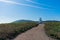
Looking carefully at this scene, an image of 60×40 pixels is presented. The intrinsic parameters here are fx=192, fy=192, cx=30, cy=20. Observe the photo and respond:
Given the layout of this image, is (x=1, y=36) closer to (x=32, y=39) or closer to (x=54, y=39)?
(x=32, y=39)

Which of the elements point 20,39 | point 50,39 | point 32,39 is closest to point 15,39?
point 20,39

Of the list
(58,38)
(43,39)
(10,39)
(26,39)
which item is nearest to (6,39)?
(10,39)

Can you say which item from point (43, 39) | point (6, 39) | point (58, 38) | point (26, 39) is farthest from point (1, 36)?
point (58, 38)

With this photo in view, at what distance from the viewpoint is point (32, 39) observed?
57.7ft

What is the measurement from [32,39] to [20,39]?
43.4 inches

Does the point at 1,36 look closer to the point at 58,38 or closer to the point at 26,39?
the point at 26,39

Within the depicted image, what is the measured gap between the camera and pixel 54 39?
1766cm

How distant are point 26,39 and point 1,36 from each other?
7.50 ft

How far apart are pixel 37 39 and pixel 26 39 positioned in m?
1.01

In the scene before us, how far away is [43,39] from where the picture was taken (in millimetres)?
17750

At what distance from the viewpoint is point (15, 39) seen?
57.8ft

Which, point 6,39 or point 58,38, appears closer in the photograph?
point 6,39

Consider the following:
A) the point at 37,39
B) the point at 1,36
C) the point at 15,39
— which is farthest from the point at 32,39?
the point at 1,36

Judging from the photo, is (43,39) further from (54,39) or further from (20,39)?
(20,39)
